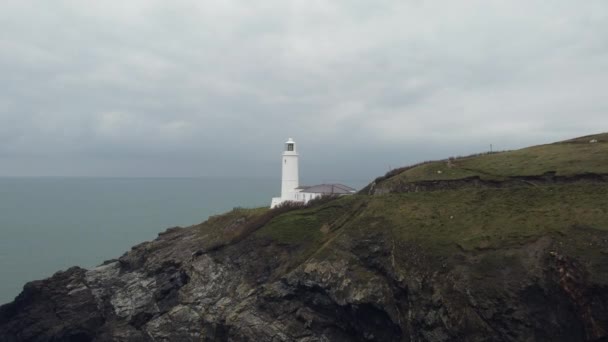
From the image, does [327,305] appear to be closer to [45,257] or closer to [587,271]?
[587,271]

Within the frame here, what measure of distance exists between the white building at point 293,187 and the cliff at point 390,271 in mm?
6513

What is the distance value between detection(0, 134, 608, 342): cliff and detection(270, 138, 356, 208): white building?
6.51 metres

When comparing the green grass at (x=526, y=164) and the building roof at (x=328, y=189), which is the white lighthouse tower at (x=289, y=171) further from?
the green grass at (x=526, y=164)

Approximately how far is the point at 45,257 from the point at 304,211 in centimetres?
5542

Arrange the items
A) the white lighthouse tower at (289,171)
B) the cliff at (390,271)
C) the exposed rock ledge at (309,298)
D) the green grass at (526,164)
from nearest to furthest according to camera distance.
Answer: the exposed rock ledge at (309,298) → the cliff at (390,271) → the green grass at (526,164) → the white lighthouse tower at (289,171)

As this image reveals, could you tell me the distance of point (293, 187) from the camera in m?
55.4

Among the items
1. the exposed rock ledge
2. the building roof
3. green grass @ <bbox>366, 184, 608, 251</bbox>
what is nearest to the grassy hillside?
green grass @ <bbox>366, 184, 608, 251</bbox>

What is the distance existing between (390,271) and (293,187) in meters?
25.4

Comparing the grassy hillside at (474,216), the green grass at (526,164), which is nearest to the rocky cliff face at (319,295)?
the grassy hillside at (474,216)

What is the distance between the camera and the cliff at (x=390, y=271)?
26125 millimetres

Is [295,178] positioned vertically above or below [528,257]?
above

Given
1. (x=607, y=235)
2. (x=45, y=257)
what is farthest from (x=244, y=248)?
(x=45, y=257)

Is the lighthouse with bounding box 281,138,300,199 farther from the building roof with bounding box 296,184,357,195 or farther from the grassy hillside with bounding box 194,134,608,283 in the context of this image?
the grassy hillside with bounding box 194,134,608,283

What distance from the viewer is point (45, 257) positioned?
8006 centimetres
